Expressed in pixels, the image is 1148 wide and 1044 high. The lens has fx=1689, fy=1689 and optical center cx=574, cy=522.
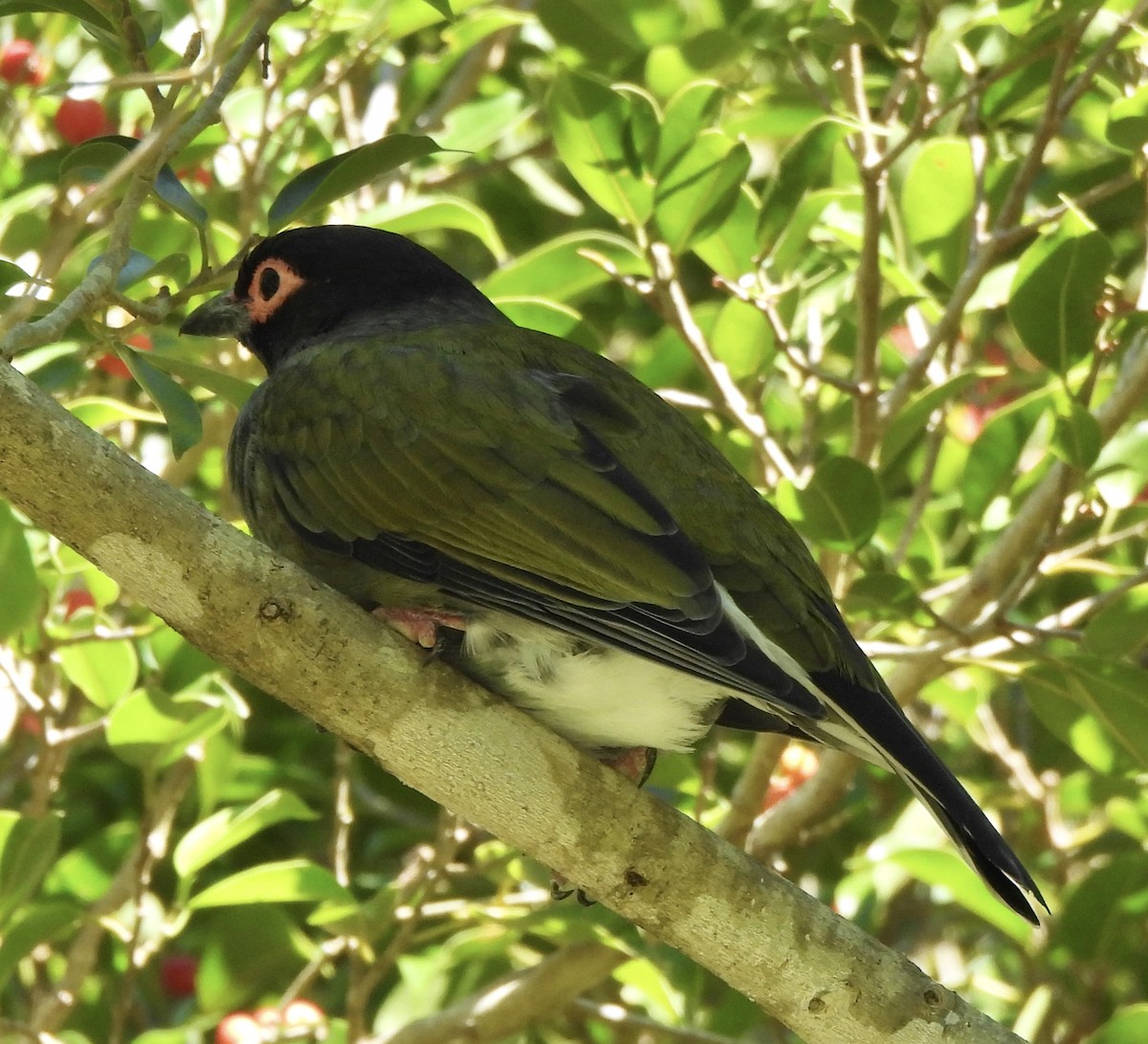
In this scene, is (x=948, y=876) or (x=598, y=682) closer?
(x=598, y=682)

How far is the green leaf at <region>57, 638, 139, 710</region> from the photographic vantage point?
3.70m

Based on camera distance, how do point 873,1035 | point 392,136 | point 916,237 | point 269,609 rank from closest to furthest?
point 269,609
point 873,1035
point 392,136
point 916,237

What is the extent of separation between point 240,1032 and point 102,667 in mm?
867

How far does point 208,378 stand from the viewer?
10.5ft

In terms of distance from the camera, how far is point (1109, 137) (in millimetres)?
3564

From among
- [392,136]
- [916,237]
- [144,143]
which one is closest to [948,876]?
[916,237]

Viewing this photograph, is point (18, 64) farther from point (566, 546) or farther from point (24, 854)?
point (566, 546)

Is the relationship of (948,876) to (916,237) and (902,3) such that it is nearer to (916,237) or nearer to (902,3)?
(916,237)

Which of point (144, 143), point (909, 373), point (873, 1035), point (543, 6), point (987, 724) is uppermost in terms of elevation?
point (144, 143)

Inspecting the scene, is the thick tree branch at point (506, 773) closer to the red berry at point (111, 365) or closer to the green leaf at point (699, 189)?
the green leaf at point (699, 189)

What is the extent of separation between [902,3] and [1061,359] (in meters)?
0.90

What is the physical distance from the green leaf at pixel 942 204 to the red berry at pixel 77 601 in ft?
7.06

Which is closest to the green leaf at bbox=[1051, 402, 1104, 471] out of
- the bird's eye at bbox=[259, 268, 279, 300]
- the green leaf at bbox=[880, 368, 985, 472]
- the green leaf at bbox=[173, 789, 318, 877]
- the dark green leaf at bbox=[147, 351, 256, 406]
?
the green leaf at bbox=[880, 368, 985, 472]

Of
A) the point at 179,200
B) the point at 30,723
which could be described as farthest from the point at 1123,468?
the point at 30,723
